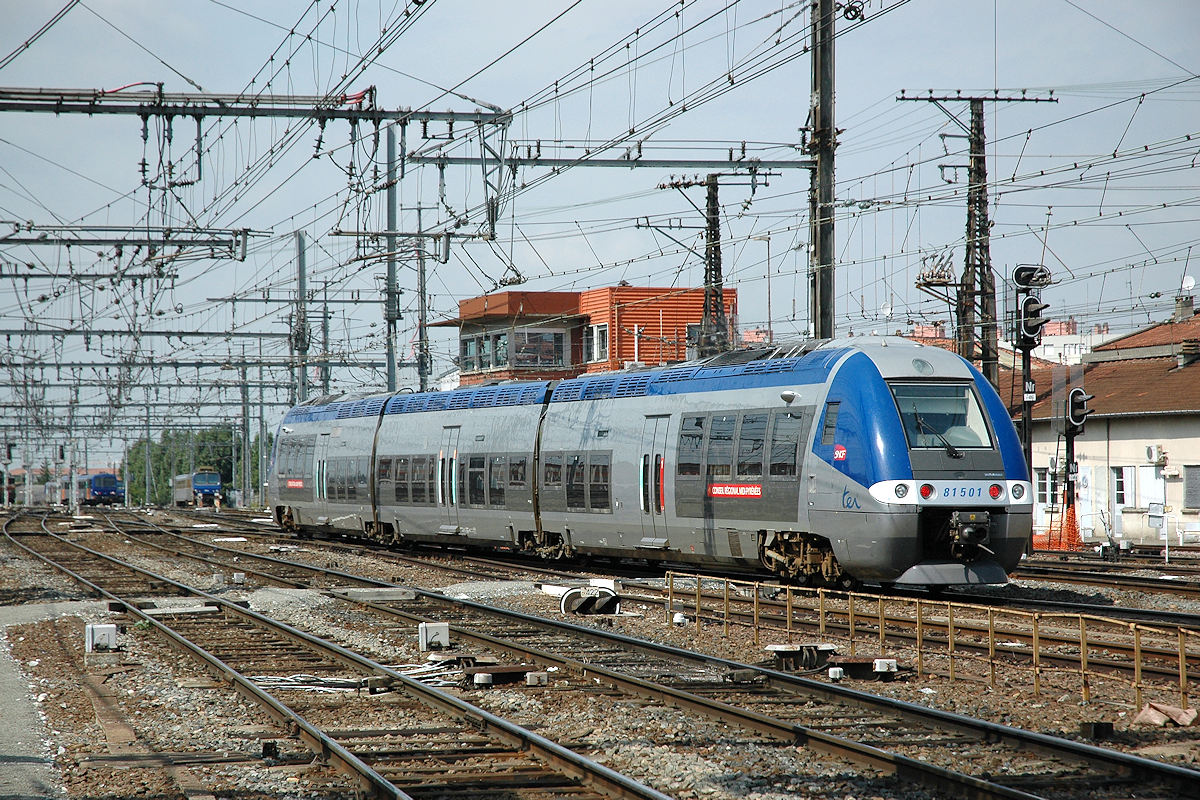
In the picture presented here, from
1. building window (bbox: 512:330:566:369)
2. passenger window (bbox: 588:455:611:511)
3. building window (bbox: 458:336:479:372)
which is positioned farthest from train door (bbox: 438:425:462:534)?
building window (bbox: 458:336:479:372)

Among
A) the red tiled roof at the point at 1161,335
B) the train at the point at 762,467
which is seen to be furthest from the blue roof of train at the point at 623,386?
the red tiled roof at the point at 1161,335

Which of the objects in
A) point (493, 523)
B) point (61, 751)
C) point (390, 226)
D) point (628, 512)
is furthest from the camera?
point (390, 226)

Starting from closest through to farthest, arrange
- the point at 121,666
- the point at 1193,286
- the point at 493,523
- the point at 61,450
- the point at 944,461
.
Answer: the point at 121,666 → the point at 944,461 → the point at 493,523 → the point at 1193,286 → the point at 61,450

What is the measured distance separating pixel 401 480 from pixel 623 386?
380 inches

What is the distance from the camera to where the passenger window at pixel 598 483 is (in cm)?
2191

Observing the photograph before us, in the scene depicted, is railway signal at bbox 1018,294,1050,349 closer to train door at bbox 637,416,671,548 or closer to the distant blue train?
train door at bbox 637,416,671,548

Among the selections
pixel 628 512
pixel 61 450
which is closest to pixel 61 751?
pixel 628 512

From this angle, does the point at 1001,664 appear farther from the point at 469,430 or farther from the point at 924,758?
the point at 469,430

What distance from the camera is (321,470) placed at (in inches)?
1366

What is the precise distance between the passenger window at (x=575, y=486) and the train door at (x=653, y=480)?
1939 millimetres

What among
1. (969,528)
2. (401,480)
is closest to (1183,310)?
(401,480)

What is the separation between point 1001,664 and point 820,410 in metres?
5.64

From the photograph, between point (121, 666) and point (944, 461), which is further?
point (944, 461)

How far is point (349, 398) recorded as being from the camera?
34625 mm
